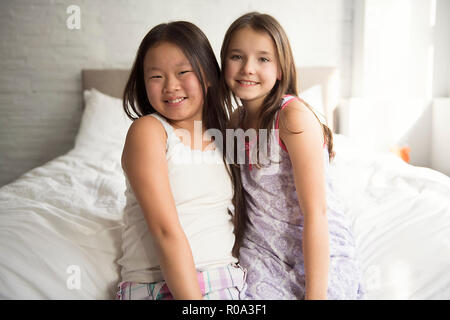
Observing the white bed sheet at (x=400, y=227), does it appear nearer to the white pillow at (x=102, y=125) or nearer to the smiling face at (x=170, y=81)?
the smiling face at (x=170, y=81)

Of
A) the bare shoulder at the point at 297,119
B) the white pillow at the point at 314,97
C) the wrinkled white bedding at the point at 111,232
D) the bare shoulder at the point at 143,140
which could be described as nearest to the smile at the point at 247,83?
the bare shoulder at the point at 297,119

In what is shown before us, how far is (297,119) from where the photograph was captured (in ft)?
2.52

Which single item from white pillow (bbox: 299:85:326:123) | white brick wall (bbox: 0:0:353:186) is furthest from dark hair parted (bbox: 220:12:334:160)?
white pillow (bbox: 299:85:326:123)

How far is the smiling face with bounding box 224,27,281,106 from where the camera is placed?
0.83m

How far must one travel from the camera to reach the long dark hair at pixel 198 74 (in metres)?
0.79

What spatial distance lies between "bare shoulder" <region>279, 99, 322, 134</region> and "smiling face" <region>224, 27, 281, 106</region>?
10 cm

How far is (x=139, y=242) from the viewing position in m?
0.77

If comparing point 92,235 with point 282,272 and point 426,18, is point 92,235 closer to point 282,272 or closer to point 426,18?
point 282,272

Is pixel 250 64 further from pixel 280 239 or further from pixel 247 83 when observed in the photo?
pixel 280 239

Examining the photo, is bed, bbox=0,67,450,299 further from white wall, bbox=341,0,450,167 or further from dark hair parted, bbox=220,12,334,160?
white wall, bbox=341,0,450,167

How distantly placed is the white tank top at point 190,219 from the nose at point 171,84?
68 mm
